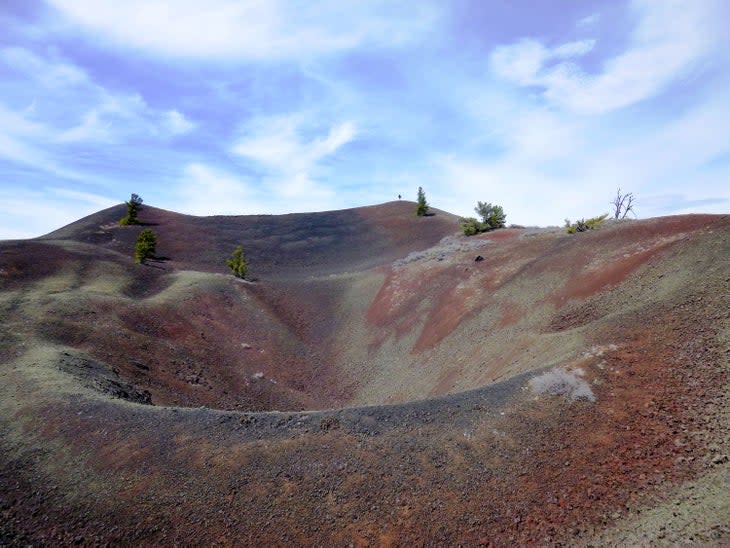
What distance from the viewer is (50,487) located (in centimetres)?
995

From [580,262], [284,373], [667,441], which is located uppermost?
[580,262]

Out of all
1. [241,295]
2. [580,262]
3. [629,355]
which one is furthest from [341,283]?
[629,355]

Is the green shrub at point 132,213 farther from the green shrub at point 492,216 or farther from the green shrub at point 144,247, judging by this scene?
the green shrub at point 492,216

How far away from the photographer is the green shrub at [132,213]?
1884 inches

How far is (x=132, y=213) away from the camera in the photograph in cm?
4834

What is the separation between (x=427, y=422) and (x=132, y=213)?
4700 cm

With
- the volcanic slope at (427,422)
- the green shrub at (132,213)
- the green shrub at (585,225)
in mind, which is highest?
the green shrub at (132,213)

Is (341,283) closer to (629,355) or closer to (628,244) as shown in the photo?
(628,244)

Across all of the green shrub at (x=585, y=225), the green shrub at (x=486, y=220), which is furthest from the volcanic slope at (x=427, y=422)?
the green shrub at (x=486, y=220)

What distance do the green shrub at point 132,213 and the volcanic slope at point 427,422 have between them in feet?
79.5

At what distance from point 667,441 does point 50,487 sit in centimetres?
1346

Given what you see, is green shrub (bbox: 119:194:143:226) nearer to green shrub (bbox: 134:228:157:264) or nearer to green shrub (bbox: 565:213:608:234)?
green shrub (bbox: 134:228:157:264)

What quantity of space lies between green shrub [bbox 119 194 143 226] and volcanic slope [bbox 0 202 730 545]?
2422 cm

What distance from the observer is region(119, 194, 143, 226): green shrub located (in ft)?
157
